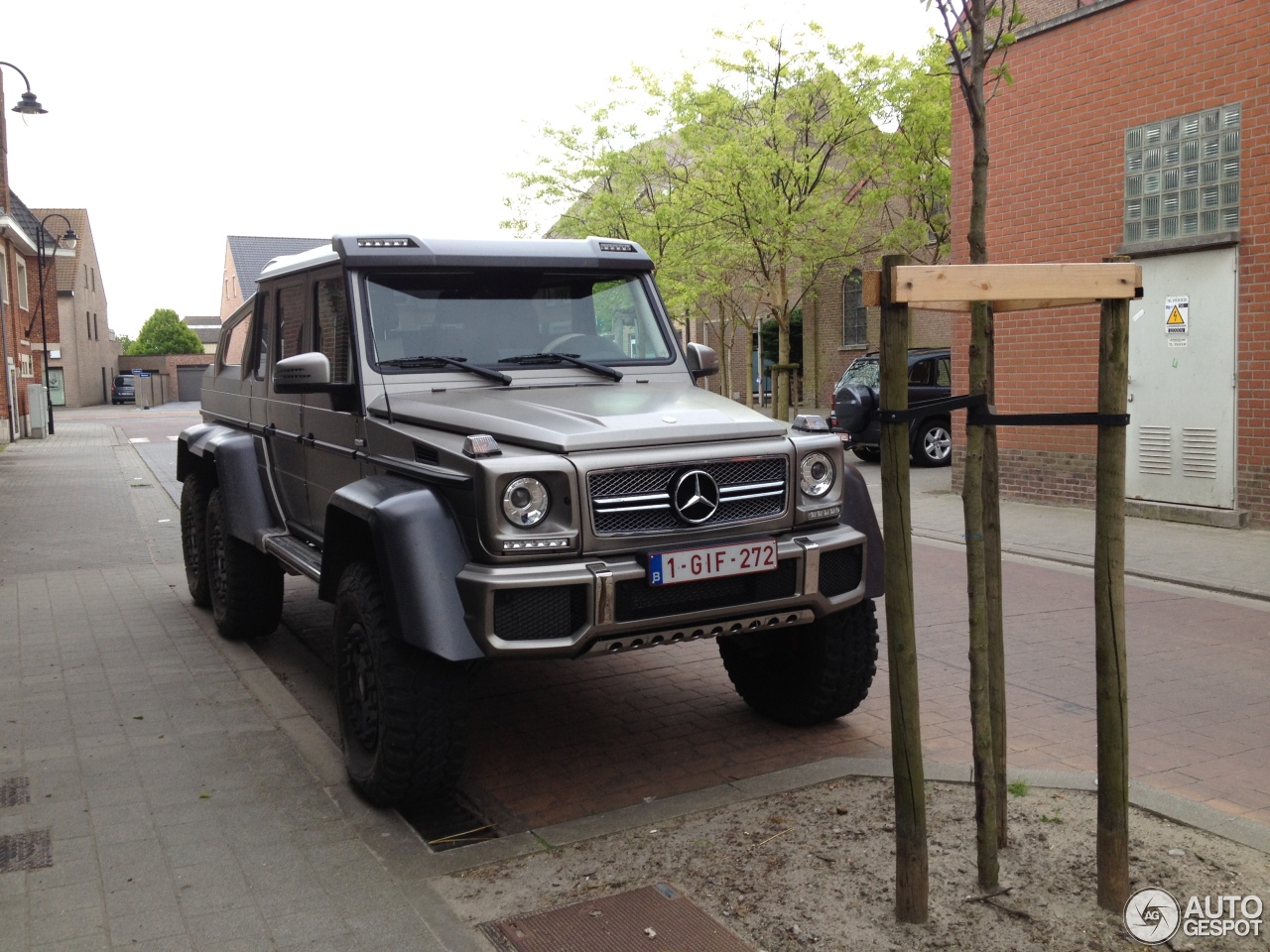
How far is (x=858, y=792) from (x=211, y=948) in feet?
7.67

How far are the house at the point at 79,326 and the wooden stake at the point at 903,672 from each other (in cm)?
5626

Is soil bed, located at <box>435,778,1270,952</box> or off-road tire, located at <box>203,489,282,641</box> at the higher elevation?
off-road tire, located at <box>203,489,282,641</box>

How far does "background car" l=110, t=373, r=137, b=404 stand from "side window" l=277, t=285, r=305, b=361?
63.4 meters

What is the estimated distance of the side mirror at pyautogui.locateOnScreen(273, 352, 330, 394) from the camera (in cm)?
512

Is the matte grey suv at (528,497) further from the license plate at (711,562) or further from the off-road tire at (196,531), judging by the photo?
the off-road tire at (196,531)

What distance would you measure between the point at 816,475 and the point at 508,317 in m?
1.72

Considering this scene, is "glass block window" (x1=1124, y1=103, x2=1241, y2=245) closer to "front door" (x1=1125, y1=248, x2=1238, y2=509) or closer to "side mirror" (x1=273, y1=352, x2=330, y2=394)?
"front door" (x1=1125, y1=248, x2=1238, y2=509)

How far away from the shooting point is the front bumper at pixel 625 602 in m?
4.04

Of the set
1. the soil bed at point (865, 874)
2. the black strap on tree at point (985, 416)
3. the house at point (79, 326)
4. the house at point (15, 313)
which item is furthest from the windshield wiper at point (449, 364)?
the house at point (79, 326)

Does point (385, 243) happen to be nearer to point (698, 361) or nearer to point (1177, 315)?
point (698, 361)

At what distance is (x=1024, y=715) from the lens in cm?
558

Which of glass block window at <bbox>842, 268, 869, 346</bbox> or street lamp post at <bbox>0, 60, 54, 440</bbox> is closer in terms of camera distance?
street lamp post at <bbox>0, 60, 54, 440</bbox>

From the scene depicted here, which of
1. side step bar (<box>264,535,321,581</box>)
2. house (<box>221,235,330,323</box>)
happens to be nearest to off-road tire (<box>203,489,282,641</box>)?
side step bar (<box>264,535,321,581</box>)

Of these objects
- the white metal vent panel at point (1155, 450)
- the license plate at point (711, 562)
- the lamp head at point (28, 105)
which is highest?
the lamp head at point (28, 105)
